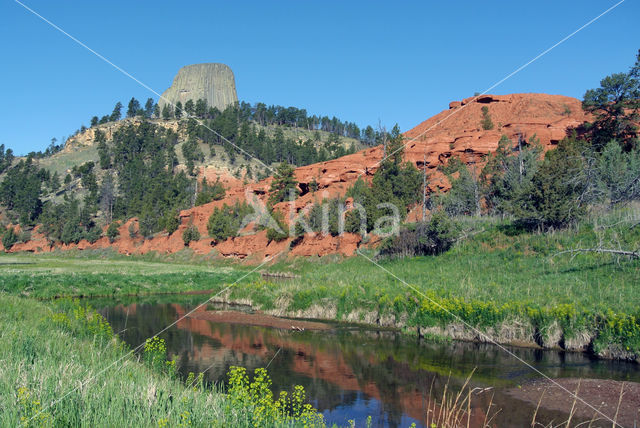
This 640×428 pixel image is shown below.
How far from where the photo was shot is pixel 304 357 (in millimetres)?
15078

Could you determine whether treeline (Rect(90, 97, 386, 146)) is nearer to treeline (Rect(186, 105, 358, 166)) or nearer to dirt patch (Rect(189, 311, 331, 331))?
treeline (Rect(186, 105, 358, 166))

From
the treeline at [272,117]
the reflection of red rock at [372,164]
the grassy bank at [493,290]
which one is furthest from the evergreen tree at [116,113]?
the grassy bank at [493,290]

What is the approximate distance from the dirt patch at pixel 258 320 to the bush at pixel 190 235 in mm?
38536

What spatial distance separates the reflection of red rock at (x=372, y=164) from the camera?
183ft

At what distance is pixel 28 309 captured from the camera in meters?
16.6

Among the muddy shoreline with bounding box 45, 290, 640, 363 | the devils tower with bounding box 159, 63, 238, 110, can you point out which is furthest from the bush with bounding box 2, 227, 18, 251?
the devils tower with bounding box 159, 63, 238, 110

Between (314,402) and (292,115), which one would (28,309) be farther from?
(292,115)

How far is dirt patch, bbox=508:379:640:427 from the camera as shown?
9562 millimetres

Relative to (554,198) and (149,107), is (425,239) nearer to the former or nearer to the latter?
(554,198)

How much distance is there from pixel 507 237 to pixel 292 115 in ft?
350

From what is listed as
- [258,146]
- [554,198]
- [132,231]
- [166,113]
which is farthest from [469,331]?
[166,113]

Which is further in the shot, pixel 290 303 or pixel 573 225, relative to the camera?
pixel 573 225

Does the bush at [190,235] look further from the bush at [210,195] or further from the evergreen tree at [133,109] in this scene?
the evergreen tree at [133,109]

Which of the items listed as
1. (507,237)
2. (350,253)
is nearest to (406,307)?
(507,237)
